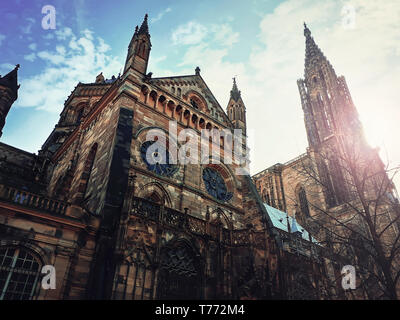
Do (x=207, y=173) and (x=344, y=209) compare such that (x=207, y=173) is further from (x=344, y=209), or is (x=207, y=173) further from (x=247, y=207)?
(x=344, y=209)

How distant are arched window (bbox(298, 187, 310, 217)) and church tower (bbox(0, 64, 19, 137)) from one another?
3613 centimetres

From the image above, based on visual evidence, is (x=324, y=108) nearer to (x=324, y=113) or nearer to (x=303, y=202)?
(x=324, y=113)

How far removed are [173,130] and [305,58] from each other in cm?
5118

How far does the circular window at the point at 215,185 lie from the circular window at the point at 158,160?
2723mm

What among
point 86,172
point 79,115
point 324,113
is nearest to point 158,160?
point 86,172

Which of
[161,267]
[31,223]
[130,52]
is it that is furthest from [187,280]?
[130,52]

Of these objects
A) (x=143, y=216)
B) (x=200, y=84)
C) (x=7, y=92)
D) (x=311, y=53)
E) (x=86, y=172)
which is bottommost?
(x=143, y=216)

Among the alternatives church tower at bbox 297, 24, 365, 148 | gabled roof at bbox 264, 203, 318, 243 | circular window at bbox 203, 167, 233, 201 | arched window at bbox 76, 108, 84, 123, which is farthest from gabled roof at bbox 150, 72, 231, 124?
church tower at bbox 297, 24, 365, 148

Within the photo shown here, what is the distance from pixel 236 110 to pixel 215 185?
8.68m

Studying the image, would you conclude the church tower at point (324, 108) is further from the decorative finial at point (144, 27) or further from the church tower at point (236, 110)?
the decorative finial at point (144, 27)

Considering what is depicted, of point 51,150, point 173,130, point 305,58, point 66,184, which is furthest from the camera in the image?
point 305,58

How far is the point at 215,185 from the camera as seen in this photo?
19328mm

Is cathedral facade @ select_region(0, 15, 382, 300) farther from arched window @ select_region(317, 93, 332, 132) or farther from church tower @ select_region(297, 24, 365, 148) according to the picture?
arched window @ select_region(317, 93, 332, 132)

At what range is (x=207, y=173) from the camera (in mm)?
19344
